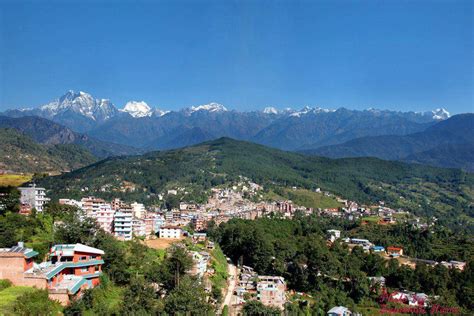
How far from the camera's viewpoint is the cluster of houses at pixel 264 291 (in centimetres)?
3043

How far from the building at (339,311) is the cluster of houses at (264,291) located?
3.13m

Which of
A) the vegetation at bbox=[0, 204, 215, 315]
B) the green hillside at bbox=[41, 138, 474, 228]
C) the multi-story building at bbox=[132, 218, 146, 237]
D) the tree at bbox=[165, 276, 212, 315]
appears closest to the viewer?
the vegetation at bbox=[0, 204, 215, 315]

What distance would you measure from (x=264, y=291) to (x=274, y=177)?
3150 inches

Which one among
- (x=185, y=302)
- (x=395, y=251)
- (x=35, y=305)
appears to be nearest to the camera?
(x=35, y=305)

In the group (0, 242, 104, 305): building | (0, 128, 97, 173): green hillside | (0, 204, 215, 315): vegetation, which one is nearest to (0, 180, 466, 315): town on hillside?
(0, 242, 104, 305): building

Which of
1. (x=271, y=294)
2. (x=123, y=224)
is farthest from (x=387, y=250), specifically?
(x=123, y=224)

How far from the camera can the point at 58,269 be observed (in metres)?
18.4

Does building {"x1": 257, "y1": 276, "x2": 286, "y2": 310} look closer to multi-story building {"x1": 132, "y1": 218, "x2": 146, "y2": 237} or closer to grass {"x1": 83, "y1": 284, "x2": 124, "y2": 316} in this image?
grass {"x1": 83, "y1": 284, "x2": 124, "y2": 316}

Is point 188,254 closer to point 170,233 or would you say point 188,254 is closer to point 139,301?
point 139,301

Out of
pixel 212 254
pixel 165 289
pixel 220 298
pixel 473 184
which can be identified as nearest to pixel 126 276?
pixel 165 289

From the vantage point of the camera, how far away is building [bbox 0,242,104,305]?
57.1ft

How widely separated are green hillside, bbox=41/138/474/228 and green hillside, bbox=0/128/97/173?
49.1 ft

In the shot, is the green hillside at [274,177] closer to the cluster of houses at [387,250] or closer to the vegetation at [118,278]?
the cluster of houses at [387,250]

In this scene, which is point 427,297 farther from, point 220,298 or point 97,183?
point 97,183
